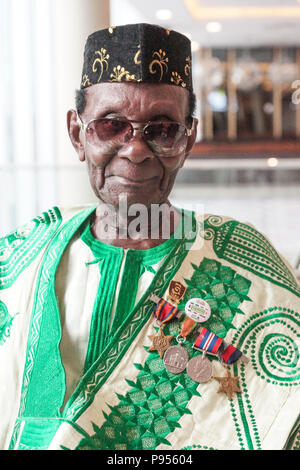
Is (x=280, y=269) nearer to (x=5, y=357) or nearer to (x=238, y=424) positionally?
(x=238, y=424)

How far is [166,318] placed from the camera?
126 centimetres

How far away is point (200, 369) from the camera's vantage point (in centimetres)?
123

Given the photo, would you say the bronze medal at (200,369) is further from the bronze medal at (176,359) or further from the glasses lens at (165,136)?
the glasses lens at (165,136)

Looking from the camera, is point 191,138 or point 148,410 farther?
point 191,138

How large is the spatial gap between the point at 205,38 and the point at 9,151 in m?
8.57

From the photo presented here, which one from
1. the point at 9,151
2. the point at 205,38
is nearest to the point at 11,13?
the point at 9,151

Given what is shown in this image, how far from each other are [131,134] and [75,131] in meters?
0.21

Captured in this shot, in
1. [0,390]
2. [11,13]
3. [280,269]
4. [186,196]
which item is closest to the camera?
[0,390]

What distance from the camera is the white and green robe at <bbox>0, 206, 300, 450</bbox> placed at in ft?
3.81

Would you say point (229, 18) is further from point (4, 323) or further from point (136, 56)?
point (4, 323)

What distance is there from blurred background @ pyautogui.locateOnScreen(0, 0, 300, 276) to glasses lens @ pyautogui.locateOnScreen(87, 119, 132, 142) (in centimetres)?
74

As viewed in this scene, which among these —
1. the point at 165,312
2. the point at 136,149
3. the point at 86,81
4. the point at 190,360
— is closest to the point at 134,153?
the point at 136,149

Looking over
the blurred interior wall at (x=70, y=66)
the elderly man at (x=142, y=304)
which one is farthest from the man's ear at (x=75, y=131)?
the blurred interior wall at (x=70, y=66)
